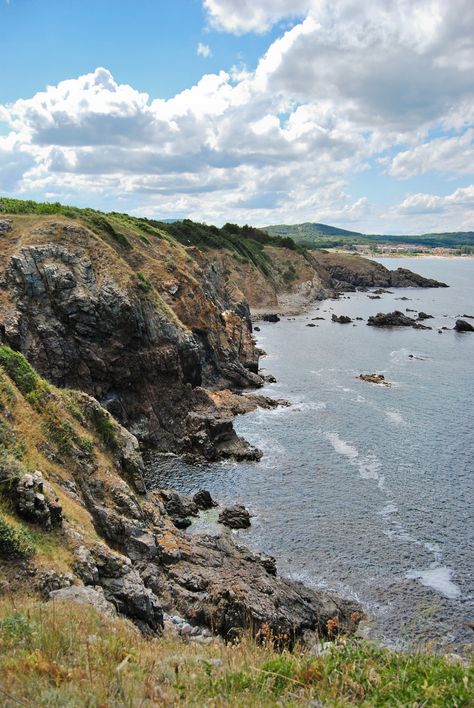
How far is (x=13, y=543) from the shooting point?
58.0 feet

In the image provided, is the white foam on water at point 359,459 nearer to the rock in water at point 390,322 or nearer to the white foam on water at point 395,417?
the white foam on water at point 395,417

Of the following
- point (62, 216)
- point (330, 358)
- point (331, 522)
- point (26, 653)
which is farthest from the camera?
point (330, 358)

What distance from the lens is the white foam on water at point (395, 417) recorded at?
58875mm

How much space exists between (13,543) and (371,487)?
31957 mm

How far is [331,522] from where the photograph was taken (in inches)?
1490

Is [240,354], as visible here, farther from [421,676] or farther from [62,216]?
[421,676]

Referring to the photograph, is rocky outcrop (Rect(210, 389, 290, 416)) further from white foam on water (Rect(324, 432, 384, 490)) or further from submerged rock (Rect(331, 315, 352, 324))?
submerged rock (Rect(331, 315, 352, 324))

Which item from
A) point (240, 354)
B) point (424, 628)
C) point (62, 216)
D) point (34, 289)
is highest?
point (62, 216)

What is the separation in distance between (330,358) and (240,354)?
777 inches

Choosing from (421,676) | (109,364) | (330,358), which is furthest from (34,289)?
(330,358)

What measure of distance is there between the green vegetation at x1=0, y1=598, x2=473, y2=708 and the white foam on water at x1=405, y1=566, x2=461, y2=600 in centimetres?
2177

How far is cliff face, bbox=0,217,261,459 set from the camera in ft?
160

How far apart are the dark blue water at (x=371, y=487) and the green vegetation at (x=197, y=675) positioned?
42.6 inches

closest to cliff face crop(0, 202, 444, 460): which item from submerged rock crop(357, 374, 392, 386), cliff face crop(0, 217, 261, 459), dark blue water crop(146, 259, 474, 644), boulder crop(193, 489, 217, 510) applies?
cliff face crop(0, 217, 261, 459)
